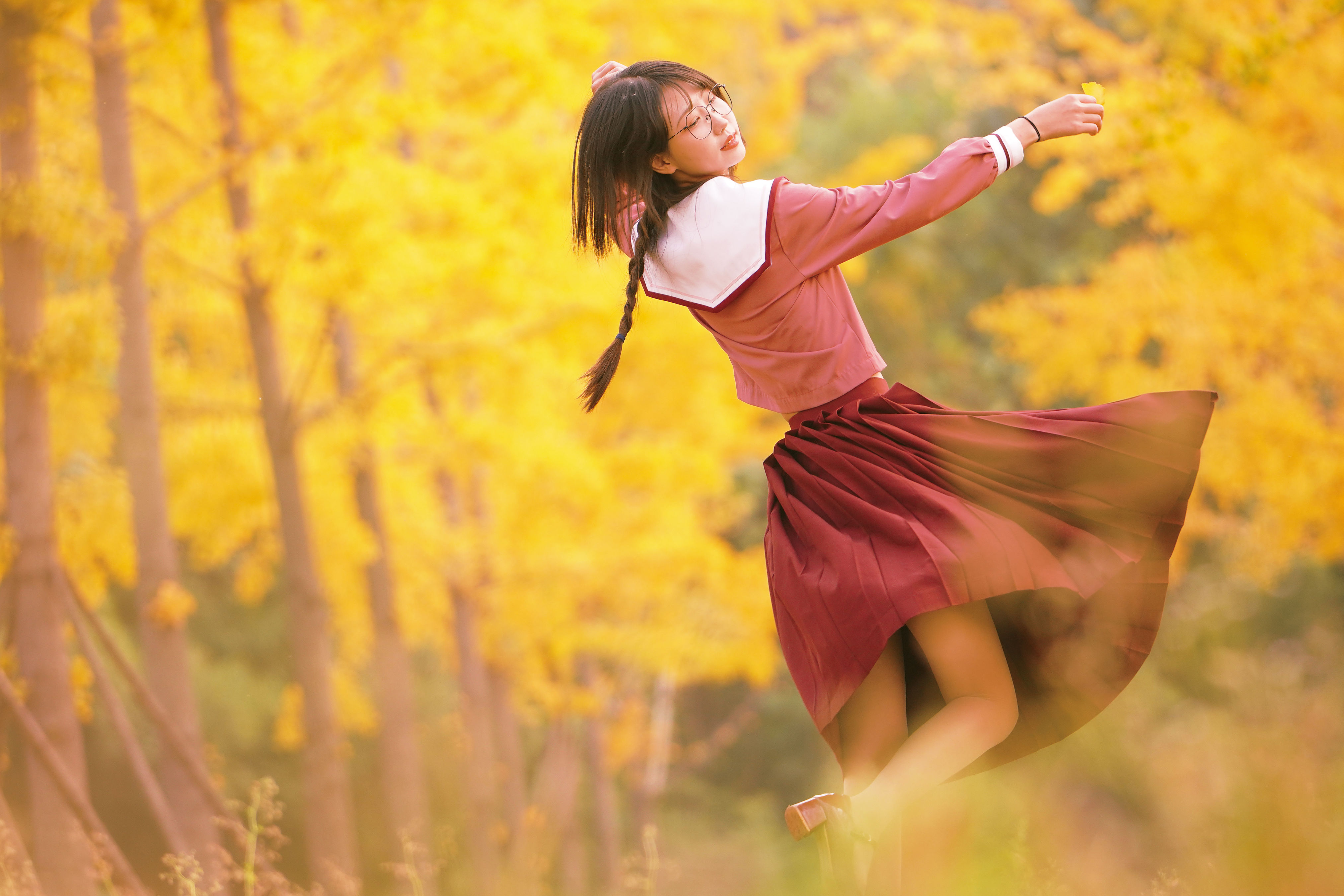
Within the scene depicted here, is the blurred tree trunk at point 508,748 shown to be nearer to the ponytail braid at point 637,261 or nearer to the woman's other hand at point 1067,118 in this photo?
the ponytail braid at point 637,261

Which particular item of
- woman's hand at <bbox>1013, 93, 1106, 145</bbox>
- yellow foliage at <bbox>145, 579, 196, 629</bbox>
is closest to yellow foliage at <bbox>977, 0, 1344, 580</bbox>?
woman's hand at <bbox>1013, 93, 1106, 145</bbox>

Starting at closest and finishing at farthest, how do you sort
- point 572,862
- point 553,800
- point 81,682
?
point 81,682 < point 572,862 < point 553,800

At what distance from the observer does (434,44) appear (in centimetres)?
559

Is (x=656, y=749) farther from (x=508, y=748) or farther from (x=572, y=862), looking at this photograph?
(x=508, y=748)

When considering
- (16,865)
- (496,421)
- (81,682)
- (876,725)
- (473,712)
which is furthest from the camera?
(473,712)

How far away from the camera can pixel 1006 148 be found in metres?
1.88

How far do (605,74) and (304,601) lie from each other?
406 centimetres

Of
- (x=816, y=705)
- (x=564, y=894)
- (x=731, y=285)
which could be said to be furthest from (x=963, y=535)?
(x=564, y=894)

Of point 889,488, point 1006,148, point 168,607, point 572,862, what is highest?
point 1006,148

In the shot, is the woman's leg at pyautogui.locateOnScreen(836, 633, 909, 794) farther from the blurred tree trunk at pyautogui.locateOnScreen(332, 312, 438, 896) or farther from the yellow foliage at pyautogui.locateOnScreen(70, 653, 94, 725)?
the blurred tree trunk at pyautogui.locateOnScreen(332, 312, 438, 896)

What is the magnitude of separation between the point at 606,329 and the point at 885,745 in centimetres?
485

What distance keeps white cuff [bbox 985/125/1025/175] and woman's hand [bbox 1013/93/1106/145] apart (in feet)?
0.15

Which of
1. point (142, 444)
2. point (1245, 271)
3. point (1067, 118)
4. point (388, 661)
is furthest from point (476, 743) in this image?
point (1067, 118)

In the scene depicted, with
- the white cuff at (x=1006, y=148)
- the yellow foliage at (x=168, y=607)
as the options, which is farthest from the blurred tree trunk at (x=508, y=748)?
the white cuff at (x=1006, y=148)
